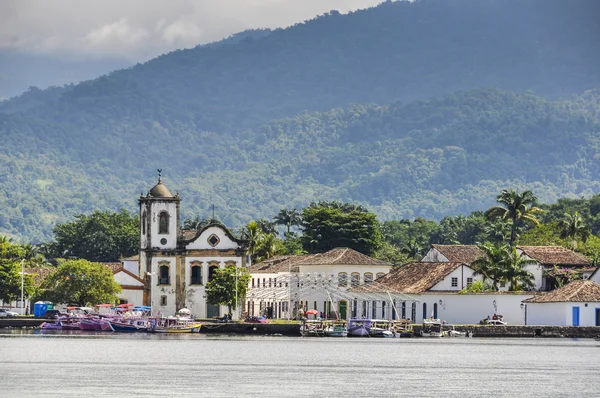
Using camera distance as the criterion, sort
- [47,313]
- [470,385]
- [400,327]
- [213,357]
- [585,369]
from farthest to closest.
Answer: [47,313]
[400,327]
[213,357]
[585,369]
[470,385]

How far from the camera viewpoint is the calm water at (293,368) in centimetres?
5816

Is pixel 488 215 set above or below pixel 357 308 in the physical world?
above

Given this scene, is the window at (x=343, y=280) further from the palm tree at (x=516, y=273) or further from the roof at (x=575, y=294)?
the roof at (x=575, y=294)

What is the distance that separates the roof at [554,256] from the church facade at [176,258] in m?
26.3

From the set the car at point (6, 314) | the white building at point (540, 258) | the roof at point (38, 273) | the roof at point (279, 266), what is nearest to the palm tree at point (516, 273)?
the white building at point (540, 258)

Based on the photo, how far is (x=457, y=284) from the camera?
119 metres

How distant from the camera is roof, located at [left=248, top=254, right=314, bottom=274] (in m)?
140

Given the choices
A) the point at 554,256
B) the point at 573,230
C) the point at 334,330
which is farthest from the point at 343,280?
the point at 573,230

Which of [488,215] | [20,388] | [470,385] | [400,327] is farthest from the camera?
[488,215]

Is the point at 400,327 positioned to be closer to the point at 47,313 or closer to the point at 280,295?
the point at 280,295

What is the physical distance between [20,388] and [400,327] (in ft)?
193

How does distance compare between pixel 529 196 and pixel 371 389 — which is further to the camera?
pixel 529 196

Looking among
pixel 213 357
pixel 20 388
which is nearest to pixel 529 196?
pixel 213 357

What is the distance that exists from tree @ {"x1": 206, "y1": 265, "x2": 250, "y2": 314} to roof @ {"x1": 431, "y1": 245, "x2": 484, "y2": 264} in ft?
64.4
